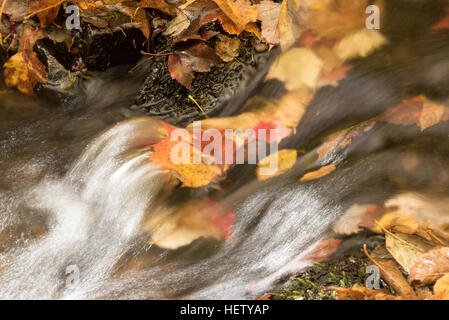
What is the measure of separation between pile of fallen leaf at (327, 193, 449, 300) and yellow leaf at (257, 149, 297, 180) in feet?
1.13

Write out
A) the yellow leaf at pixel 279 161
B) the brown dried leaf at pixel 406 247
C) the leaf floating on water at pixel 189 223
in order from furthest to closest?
the yellow leaf at pixel 279 161
the leaf floating on water at pixel 189 223
the brown dried leaf at pixel 406 247

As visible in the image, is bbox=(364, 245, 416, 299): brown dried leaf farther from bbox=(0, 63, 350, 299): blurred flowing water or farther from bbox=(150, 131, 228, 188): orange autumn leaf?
bbox=(150, 131, 228, 188): orange autumn leaf

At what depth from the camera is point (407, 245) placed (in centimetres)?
147

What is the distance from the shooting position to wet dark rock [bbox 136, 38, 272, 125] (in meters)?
2.05

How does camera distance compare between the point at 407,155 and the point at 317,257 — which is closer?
the point at 317,257

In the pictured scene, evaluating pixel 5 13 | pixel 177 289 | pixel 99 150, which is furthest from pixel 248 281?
pixel 5 13

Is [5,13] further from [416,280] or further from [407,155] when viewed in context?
[416,280]

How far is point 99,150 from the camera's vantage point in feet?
6.57

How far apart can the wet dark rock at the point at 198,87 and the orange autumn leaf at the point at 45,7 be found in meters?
0.54

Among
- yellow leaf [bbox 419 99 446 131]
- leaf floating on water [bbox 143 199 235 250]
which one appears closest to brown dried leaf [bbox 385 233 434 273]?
yellow leaf [bbox 419 99 446 131]

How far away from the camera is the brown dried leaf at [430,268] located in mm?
1386

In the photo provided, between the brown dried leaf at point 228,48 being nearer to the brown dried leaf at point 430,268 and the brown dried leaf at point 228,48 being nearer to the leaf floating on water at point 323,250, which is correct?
the leaf floating on water at point 323,250

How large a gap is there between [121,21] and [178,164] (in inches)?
34.0

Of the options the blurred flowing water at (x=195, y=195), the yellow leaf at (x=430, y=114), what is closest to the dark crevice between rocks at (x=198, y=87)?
the blurred flowing water at (x=195, y=195)
